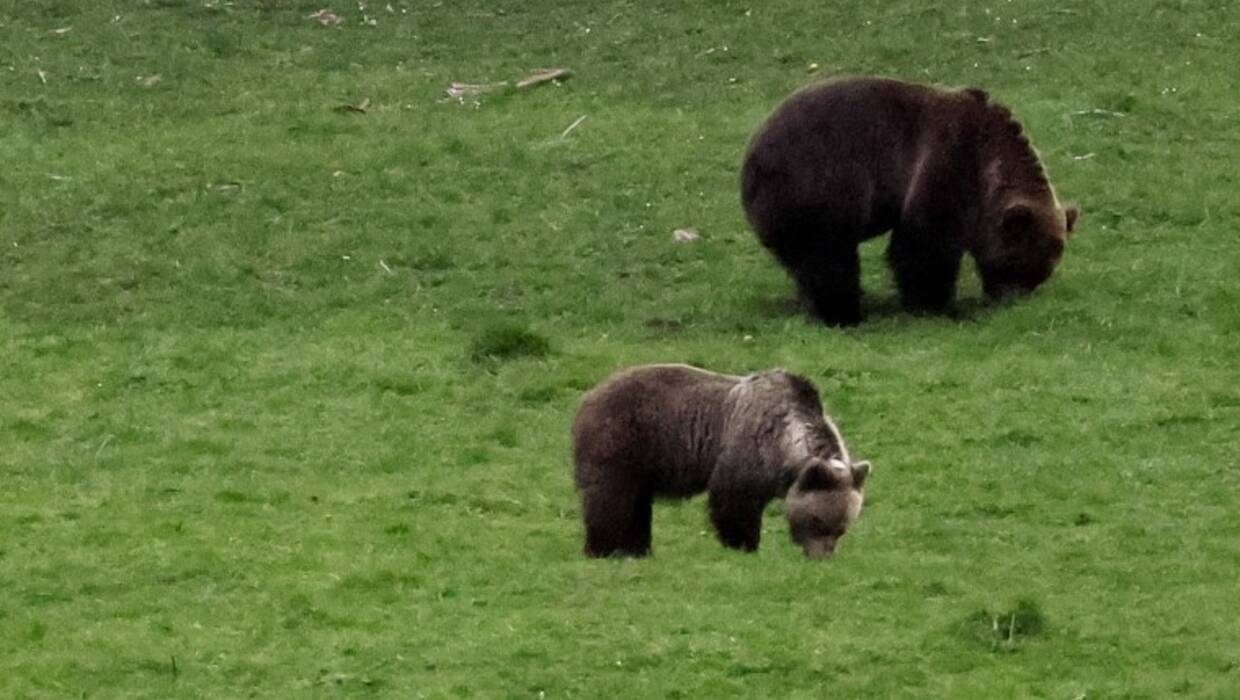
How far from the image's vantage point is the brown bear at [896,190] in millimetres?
12516

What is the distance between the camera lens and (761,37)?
18.0 metres

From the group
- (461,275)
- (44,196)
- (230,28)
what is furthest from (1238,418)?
(230,28)

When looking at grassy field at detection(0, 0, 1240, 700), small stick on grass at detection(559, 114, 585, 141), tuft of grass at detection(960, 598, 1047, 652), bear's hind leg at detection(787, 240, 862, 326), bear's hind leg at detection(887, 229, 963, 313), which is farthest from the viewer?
small stick on grass at detection(559, 114, 585, 141)

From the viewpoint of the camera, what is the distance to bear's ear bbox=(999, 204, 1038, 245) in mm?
12547

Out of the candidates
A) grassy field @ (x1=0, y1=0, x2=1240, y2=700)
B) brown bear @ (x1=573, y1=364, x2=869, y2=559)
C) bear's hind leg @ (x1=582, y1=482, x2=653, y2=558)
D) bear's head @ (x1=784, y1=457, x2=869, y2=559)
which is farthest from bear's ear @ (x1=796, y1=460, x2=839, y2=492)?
bear's hind leg @ (x1=582, y1=482, x2=653, y2=558)

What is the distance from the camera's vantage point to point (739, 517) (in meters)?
8.89

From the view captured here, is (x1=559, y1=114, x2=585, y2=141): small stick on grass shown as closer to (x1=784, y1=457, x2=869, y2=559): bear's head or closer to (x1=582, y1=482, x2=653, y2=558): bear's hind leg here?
(x1=582, y1=482, x2=653, y2=558): bear's hind leg

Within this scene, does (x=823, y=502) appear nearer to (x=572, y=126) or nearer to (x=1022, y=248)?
(x=1022, y=248)

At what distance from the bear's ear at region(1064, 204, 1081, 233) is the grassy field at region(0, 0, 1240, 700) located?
13.7 inches

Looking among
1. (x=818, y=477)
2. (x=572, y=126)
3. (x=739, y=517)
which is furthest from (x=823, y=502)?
(x=572, y=126)

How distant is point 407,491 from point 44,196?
5.91 m

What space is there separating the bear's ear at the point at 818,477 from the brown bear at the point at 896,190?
13.3 feet

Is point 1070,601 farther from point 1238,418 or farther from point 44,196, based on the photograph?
point 44,196

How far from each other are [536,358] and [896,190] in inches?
91.1
